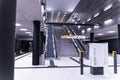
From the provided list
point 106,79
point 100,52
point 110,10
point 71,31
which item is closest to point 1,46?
point 106,79

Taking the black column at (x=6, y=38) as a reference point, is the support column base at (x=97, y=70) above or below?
below

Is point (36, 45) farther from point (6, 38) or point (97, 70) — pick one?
point (6, 38)

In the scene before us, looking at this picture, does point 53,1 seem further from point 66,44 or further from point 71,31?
point 71,31

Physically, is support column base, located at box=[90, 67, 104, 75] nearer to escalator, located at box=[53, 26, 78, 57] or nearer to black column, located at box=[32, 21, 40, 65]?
black column, located at box=[32, 21, 40, 65]

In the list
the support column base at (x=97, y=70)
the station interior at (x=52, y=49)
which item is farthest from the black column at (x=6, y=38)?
the support column base at (x=97, y=70)

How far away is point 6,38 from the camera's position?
245 cm

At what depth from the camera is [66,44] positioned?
20.2m

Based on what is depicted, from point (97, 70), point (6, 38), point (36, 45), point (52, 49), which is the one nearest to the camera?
point (6, 38)

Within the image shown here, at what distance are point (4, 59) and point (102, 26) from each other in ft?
58.8

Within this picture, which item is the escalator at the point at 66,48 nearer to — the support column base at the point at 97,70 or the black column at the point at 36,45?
the black column at the point at 36,45

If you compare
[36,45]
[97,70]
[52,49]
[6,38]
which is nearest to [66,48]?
[52,49]

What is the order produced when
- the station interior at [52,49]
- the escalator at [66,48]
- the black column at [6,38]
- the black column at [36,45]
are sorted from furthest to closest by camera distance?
the escalator at [66,48] → the black column at [36,45] → the station interior at [52,49] → the black column at [6,38]

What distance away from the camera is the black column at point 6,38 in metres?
2.36

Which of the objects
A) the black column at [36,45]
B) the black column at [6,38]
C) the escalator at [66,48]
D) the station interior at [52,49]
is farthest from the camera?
the escalator at [66,48]
